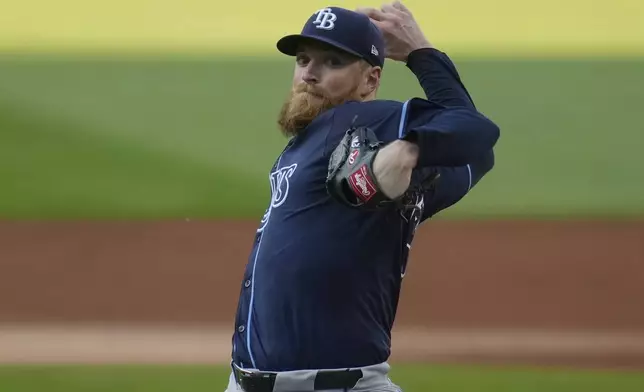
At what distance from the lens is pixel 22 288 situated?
4.67 meters

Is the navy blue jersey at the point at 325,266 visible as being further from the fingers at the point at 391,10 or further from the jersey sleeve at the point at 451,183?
the fingers at the point at 391,10

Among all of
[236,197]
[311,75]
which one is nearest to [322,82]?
[311,75]

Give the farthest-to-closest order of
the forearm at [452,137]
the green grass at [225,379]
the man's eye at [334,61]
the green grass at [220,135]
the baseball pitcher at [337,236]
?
the green grass at [220,135], the green grass at [225,379], the man's eye at [334,61], the baseball pitcher at [337,236], the forearm at [452,137]

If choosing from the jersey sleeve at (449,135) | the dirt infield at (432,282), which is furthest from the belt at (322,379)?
the dirt infield at (432,282)

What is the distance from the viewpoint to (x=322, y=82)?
1.65m

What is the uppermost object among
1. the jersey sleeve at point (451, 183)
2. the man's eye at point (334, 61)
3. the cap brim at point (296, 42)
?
the cap brim at point (296, 42)

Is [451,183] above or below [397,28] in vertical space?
below

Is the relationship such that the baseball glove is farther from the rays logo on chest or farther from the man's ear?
the man's ear

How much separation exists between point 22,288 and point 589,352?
9.71 ft

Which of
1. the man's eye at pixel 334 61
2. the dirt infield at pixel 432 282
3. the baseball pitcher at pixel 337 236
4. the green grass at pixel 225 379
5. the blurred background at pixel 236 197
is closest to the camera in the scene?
the baseball pitcher at pixel 337 236

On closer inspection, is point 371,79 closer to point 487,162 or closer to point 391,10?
point 391,10

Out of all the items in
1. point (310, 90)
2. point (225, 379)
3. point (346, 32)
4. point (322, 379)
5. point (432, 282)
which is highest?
point (346, 32)

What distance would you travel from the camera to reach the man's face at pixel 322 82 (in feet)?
5.42

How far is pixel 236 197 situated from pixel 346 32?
3.73 metres
